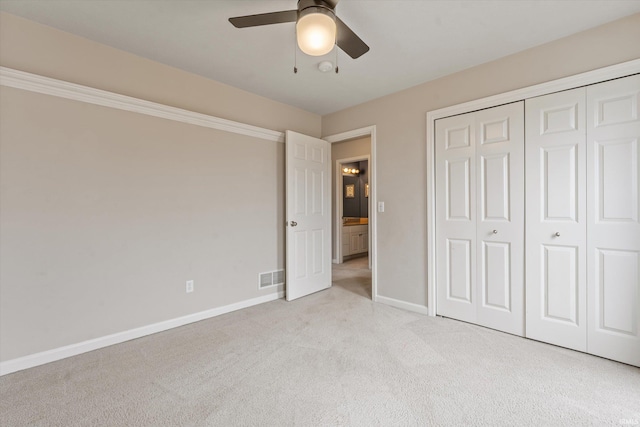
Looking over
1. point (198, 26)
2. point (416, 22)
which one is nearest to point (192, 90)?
point (198, 26)

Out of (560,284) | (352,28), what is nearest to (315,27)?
(352,28)

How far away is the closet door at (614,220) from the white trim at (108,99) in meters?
3.10

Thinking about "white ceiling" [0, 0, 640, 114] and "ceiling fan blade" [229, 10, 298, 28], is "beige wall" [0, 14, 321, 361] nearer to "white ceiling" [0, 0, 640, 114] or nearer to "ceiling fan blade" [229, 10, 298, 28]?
"white ceiling" [0, 0, 640, 114]

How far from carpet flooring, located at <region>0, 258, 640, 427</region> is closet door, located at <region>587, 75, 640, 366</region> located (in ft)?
0.73

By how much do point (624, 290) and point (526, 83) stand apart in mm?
1739

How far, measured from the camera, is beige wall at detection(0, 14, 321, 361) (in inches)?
77.0

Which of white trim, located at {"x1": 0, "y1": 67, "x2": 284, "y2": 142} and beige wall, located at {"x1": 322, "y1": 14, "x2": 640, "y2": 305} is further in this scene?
beige wall, located at {"x1": 322, "y1": 14, "x2": 640, "y2": 305}

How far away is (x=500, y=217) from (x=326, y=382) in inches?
80.0

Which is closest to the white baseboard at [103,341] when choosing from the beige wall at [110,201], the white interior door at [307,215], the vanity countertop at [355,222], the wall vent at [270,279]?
the beige wall at [110,201]

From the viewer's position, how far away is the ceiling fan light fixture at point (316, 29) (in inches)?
55.7

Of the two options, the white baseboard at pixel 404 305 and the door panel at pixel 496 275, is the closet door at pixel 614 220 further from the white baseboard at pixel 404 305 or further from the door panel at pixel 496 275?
the white baseboard at pixel 404 305

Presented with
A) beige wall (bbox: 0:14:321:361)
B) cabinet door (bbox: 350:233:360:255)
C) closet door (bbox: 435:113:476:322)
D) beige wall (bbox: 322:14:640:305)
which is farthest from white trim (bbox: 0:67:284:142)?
cabinet door (bbox: 350:233:360:255)

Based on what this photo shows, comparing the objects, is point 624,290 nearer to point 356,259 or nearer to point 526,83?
point 526,83

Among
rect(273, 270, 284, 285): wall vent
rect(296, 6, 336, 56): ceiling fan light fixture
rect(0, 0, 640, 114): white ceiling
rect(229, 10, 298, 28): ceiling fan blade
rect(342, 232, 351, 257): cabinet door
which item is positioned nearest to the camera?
rect(296, 6, 336, 56): ceiling fan light fixture
